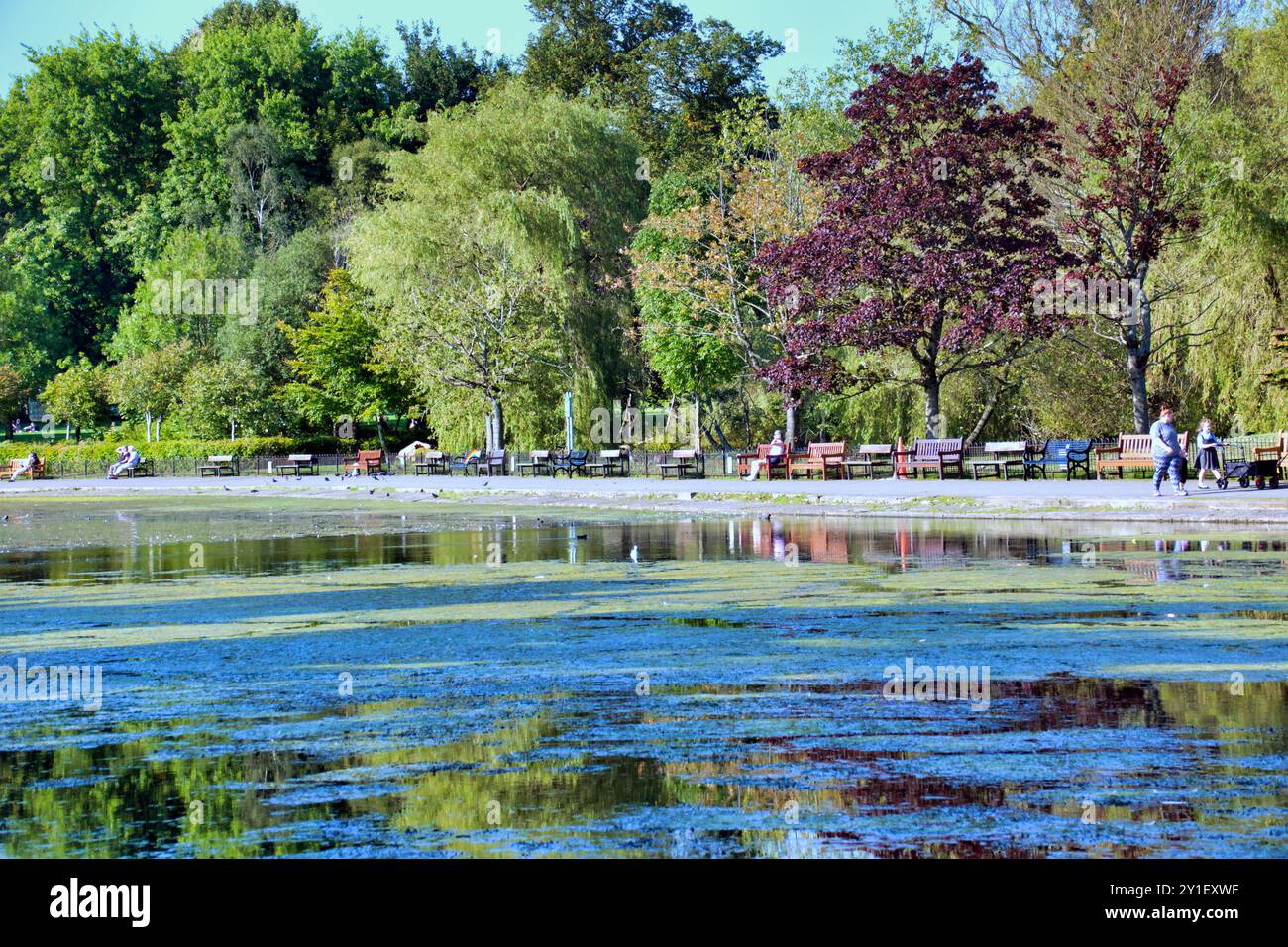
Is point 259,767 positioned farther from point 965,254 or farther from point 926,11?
point 926,11

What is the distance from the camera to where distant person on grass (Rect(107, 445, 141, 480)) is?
56.1 metres

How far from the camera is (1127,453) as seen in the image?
3388 centimetres

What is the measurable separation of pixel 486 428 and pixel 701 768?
46255 mm

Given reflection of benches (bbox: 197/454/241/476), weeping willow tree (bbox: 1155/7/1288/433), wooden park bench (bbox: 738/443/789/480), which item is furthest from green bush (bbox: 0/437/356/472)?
weeping willow tree (bbox: 1155/7/1288/433)

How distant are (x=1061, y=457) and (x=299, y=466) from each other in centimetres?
3096

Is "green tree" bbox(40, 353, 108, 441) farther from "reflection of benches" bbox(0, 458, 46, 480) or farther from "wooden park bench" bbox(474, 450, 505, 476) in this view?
"wooden park bench" bbox(474, 450, 505, 476)

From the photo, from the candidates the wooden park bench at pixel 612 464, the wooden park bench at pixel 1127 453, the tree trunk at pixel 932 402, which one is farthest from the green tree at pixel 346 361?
the wooden park bench at pixel 1127 453

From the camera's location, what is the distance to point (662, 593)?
615 inches

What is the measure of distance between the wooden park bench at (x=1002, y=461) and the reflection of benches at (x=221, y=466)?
94.4 ft

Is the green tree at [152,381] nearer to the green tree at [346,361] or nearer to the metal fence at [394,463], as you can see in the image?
the metal fence at [394,463]

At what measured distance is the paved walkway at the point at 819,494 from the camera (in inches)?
985

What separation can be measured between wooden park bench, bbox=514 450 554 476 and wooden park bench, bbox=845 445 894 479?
32.4 feet

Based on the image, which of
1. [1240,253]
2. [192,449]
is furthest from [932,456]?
[192,449]

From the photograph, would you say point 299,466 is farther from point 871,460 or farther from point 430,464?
point 871,460
